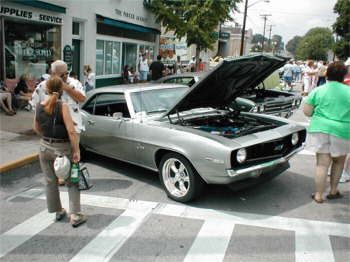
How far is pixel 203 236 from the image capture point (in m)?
3.85

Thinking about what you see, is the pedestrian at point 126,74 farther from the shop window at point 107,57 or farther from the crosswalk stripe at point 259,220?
the crosswalk stripe at point 259,220

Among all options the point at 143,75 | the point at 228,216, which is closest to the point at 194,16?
the point at 143,75

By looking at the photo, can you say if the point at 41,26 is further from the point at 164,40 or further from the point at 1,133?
the point at 164,40

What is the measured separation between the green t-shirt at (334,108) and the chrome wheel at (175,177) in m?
1.87

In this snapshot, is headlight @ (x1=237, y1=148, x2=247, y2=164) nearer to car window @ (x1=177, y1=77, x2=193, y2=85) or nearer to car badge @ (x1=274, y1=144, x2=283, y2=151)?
car badge @ (x1=274, y1=144, x2=283, y2=151)

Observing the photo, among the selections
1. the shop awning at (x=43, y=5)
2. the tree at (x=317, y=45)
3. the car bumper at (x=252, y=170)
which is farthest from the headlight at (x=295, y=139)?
the tree at (x=317, y=45)

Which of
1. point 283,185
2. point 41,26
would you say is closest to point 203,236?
point 283,185

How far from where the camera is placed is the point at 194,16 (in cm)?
1762

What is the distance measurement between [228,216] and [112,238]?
142 cm

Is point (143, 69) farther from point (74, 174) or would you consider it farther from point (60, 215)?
point (74, 174)

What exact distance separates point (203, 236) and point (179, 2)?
16406mm

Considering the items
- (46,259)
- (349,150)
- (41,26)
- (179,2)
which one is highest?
(179,2)

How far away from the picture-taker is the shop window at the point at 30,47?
10.9 metres

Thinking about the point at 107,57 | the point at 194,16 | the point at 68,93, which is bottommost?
the point at 68,93
